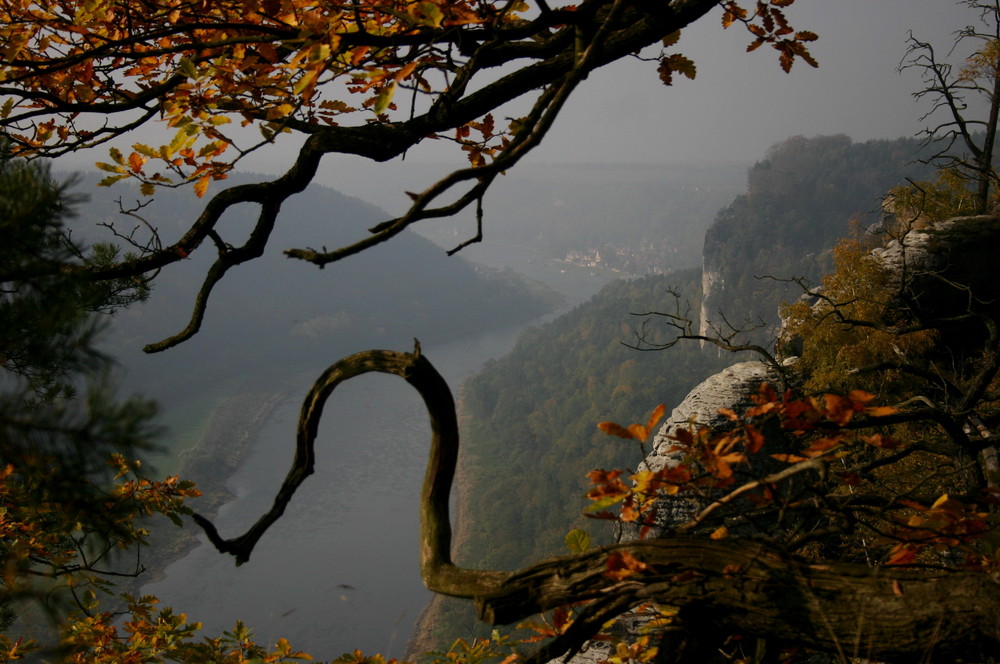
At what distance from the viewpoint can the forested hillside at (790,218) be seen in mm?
43219

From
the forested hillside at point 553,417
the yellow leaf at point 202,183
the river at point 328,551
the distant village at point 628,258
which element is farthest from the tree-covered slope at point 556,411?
the distant village at point 628,258

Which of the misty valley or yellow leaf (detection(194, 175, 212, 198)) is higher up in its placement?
yellow leaf (detection(194, 175, 212, 198))

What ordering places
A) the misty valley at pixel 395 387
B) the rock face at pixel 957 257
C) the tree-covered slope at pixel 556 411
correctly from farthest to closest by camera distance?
the tree-covered slope at pixel 556 411 < the misty valley at pixel 395 387 < the rock face at pixel 957 257

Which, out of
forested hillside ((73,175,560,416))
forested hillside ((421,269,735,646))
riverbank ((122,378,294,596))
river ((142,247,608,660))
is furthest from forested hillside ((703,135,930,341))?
riverbank ((122,378,294,596))

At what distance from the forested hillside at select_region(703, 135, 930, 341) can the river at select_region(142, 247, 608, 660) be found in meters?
24.1

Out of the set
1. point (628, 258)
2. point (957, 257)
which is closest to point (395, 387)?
point (957, 257)

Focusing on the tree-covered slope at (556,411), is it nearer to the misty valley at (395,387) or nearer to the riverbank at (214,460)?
the misty valley at (395,387)

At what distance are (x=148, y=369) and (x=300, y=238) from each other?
90.2 feet

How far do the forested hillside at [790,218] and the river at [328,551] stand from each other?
78.9 feet

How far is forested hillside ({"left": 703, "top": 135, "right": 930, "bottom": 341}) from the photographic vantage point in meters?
43.2

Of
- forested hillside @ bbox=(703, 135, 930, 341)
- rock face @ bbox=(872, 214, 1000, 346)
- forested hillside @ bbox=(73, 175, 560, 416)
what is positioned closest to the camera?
rock face @ bbox=(872, 214, 1000, 346)

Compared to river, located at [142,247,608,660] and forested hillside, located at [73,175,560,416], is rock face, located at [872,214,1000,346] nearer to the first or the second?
river, located at [142,247,608,660]

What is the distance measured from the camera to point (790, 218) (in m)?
48.3

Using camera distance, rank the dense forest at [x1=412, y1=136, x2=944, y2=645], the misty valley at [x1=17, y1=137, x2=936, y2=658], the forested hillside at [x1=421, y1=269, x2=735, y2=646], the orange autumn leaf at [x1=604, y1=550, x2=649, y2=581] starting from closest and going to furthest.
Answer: the orange autumn leaf at [x1=604, y1=550, x2=649, y2=581]
the misty valley at [x1=17, y1=137, x2=936, y2=658]
the forested hillside at [x1=421, y1=269, x2=735, y2=646]
the dense forest at [x1=412, y1=136, x2=944, y2=645]
